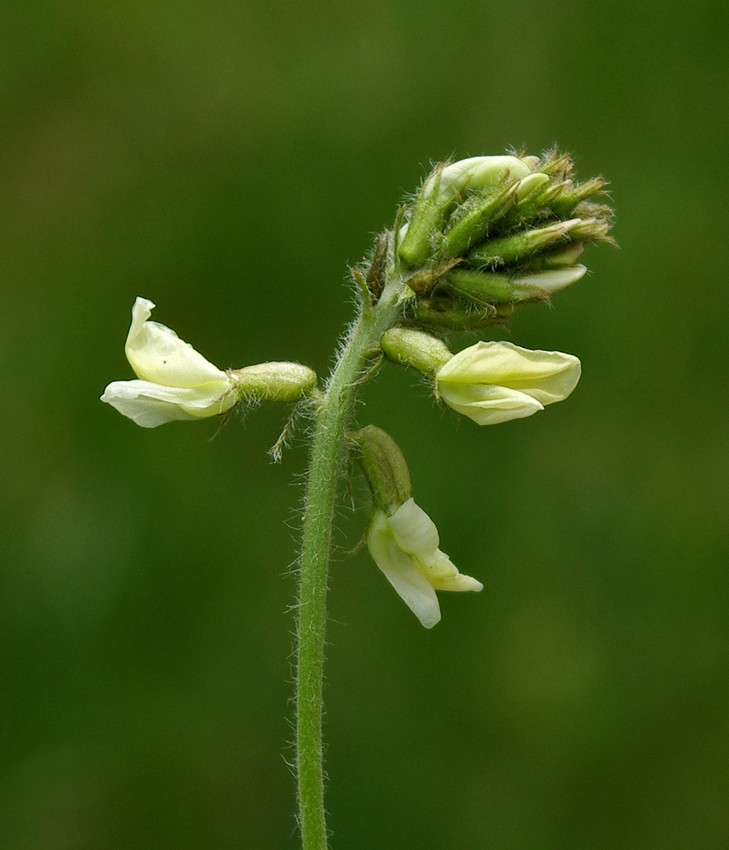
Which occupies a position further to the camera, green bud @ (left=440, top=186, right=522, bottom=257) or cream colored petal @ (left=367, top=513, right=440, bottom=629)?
cream colored petal @ (left=367, top=513, right=440, bottom=629)

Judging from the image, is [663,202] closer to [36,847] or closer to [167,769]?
[167,769]

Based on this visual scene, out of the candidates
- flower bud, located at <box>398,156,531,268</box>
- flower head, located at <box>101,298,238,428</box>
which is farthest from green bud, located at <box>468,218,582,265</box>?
flower head, located at <box>101,298,238,428</box>

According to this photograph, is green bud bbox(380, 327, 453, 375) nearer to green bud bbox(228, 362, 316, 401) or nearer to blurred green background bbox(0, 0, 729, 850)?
green bud bbox(228, 362, 316, 401)

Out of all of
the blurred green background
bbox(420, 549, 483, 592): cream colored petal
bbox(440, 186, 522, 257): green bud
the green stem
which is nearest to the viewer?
the green stem

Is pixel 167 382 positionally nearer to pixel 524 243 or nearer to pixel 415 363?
pixel 415 363

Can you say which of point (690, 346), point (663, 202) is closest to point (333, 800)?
point (690, 346)

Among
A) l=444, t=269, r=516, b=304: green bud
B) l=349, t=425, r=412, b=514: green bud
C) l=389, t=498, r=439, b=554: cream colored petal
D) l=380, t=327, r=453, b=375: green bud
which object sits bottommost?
l=389, t=498, r=439, b=554: cream colored petal

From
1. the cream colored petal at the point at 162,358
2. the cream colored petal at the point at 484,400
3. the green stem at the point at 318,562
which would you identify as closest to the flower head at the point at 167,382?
the cream colored petal at the point at 162,358
